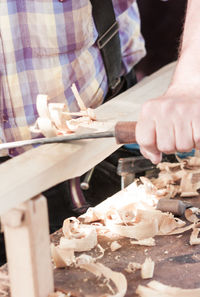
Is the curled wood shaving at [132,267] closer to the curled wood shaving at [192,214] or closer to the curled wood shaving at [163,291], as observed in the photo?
the curled wood shaving at [163,291]

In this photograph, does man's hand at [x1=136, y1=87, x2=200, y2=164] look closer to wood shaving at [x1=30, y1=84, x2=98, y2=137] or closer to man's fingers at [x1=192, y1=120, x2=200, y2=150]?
man's fingers at [x1=192, y1=120, x2=200, y2=150]

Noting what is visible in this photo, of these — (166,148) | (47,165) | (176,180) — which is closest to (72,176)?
(47,165)

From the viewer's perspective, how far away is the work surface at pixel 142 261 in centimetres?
118

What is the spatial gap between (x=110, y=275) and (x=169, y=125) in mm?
337

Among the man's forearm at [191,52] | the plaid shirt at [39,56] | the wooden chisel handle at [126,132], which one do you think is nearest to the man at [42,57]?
the plaid shirt at [39,56]

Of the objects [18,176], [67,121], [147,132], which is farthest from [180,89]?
[18,176]

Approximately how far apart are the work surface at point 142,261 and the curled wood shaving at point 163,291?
2 cm

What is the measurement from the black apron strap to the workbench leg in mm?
820

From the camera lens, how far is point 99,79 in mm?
1819

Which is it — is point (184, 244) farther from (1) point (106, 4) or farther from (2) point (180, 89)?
(1) point (106, 4)

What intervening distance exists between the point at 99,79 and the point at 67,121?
1.47ft

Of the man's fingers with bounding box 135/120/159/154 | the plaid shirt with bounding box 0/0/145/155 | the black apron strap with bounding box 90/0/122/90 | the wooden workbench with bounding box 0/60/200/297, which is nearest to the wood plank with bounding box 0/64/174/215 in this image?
the wooden workbench with bounding box 0/60/200/297

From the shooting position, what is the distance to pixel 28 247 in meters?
1.06

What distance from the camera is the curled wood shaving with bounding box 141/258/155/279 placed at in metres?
1.20
